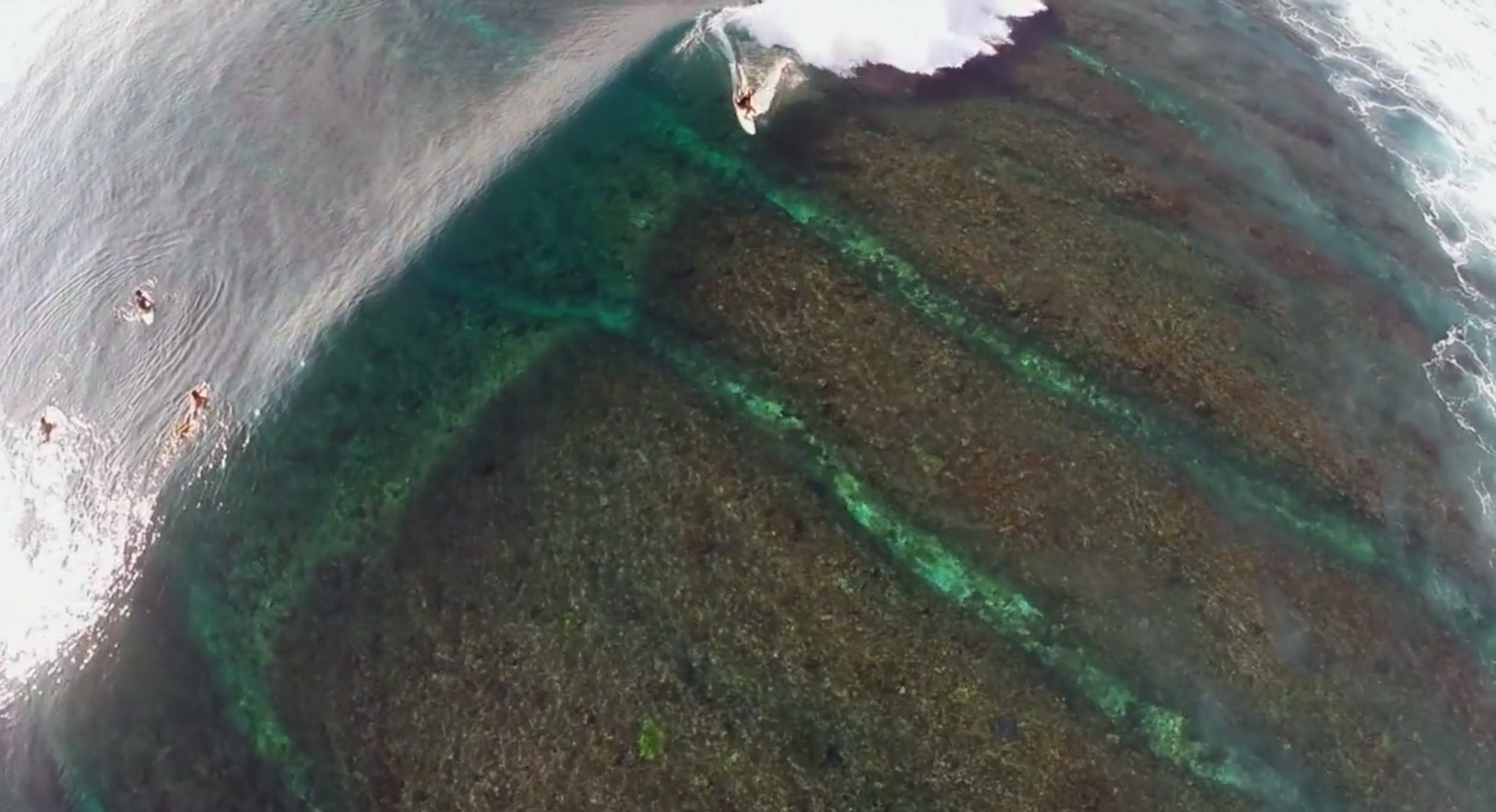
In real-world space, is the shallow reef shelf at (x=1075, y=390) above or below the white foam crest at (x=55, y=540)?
above

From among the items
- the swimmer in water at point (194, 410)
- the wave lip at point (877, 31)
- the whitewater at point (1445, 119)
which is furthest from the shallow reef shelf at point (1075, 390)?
the swimmer in water at point (194, 410)

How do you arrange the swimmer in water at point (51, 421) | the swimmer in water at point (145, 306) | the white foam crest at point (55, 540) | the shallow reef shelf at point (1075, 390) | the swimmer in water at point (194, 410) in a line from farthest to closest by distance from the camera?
the shallow reef shelf at point (1075, 390) < the swimmer in water at point (145, 306) < the swimmer in water at point (51, 421) < the swimmer in water at point (194, 410) < the white foam crest at point (55, 540)

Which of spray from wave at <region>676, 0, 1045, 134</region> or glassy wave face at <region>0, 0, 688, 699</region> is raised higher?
spray from wave at <region>676, 0, 1045, 134</region>

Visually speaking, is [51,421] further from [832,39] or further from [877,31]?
[877,31]

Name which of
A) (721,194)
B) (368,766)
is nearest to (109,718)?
(368,766)

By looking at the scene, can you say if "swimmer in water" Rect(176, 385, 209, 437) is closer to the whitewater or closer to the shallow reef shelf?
the shallow reef shelf

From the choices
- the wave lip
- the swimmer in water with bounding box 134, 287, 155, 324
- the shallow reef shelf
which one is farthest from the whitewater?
the swimmer in water with bounding box 134, 287, 155, 324

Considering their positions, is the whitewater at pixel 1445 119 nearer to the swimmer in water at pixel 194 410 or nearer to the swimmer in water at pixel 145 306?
the swimmer in water at pixel 194 410
